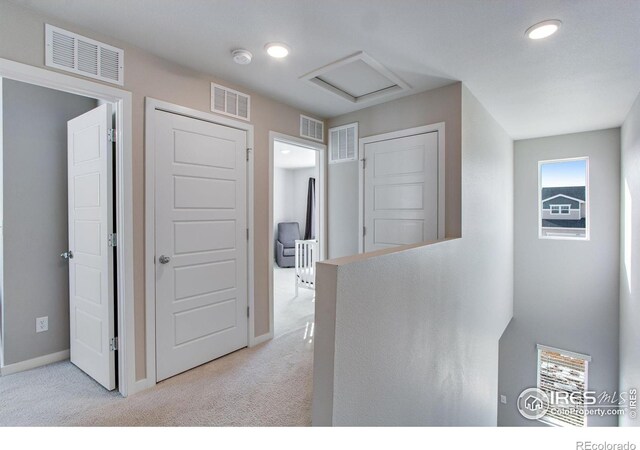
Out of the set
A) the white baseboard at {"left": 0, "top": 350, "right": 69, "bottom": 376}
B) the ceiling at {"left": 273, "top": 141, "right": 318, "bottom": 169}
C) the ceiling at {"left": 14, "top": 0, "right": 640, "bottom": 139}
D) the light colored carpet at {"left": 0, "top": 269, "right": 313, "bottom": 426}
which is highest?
the ceiling at {"left": 273, "top": 141, "right": 318, "bottom": 169}

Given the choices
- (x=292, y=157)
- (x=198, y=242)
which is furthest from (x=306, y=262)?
(x=292, y=157)

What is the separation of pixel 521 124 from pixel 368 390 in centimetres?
414

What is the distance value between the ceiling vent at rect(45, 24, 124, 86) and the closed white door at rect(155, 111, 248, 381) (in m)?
0.37

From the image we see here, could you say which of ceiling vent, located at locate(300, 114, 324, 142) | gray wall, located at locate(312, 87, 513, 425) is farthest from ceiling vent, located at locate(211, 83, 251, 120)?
gray wall, located at locate(312, 87, 513, 425)

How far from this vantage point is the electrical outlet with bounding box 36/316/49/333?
102 inches

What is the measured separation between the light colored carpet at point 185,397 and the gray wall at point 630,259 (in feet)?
10.3

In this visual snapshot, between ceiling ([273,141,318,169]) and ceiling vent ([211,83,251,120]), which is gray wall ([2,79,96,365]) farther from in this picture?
ceiling ([273,141,318,169])

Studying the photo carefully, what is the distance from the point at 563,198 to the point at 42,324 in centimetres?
650

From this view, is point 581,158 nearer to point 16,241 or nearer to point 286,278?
point 286,278

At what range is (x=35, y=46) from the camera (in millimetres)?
1758

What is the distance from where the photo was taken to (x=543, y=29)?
1925mm

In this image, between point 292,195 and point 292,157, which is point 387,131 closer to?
point 292,157

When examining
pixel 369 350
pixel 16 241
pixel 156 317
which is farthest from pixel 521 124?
pixel 16 241

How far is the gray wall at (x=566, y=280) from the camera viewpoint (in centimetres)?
429
